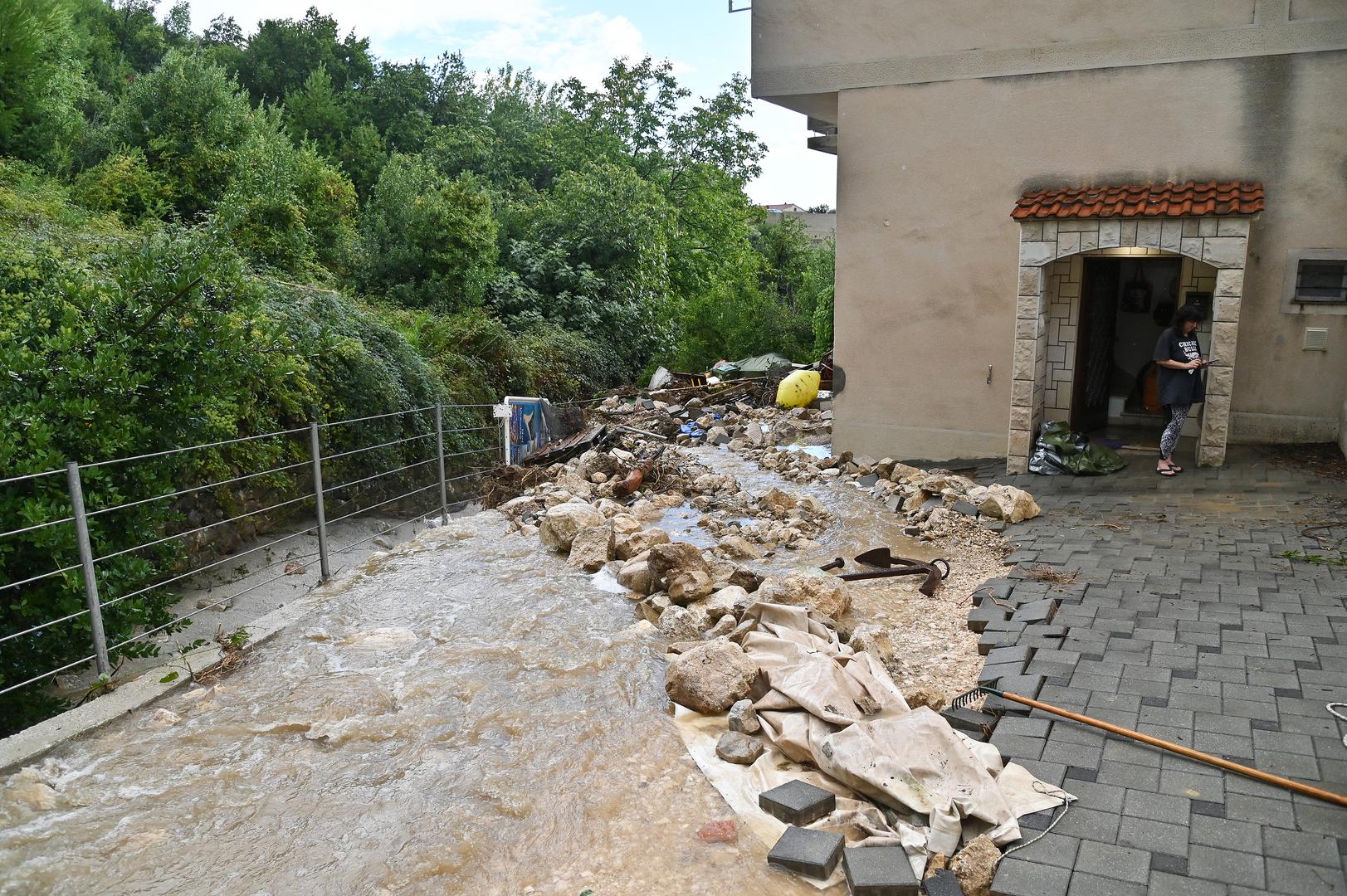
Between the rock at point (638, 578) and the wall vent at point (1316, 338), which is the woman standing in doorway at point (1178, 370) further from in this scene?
the rock at point (638, 578)

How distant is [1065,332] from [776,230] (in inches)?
983

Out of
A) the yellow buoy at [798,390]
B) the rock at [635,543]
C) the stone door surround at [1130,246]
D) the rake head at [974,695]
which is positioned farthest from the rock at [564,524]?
the yellow buoy at [798,390]

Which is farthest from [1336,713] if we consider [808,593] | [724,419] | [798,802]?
[724,419]

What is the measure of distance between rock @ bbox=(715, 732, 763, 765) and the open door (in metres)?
8.39

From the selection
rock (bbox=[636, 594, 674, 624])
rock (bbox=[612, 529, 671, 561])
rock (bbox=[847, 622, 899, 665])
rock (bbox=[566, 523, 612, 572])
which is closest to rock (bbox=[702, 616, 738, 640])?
rock (bbox=[636, 594, 674, 624])

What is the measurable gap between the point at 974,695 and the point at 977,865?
5.52 feet

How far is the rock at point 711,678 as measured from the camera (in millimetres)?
5109

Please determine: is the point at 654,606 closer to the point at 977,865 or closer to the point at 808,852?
the point at 808,852

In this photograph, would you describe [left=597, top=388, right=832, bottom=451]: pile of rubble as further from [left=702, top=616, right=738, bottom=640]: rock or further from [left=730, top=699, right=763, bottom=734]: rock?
[left=730, top=699, right=763, bottom=734]: rock

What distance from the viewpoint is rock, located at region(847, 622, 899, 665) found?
569 cm

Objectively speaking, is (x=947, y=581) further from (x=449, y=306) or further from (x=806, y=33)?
(x=449, y=306)

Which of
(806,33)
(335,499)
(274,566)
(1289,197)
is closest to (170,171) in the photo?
(335,499)

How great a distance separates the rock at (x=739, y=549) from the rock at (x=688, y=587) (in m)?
1.60

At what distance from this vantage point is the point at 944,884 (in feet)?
11.5
